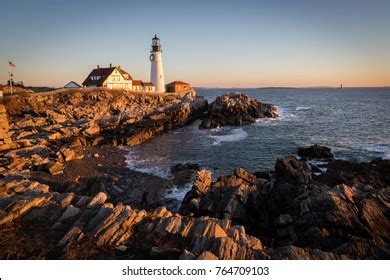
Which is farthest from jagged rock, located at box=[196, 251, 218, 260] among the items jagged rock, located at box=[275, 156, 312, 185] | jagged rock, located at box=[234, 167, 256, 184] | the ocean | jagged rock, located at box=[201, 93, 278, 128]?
jagged rock, located at box=[201, 93, 278, 128]

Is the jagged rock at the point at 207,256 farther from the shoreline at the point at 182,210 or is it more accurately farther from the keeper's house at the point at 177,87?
the keeper's house at the point at 177,87

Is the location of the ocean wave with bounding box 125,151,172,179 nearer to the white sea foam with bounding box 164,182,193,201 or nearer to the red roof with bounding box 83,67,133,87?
the white sea foam with bounding box 164,182,193,201

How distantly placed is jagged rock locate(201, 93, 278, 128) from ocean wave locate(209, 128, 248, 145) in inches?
185

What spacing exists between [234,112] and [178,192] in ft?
128

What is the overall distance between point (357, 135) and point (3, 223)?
46234mm

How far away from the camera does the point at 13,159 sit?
25.8 metres

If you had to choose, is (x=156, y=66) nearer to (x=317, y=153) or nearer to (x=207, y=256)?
(x=317, y=153)

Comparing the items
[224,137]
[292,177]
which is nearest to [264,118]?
[224,137]

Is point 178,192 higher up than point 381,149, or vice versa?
point 381,149

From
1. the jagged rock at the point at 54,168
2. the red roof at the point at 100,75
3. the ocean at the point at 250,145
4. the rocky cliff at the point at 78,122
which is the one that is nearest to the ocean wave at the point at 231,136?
the ocean at the point at 250,145

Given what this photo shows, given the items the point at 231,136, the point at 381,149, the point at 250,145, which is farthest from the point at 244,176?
the point at 231,136

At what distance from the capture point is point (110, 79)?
215 ft

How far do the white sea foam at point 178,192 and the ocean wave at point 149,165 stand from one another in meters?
2.88

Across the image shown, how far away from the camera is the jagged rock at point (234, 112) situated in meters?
55.4
